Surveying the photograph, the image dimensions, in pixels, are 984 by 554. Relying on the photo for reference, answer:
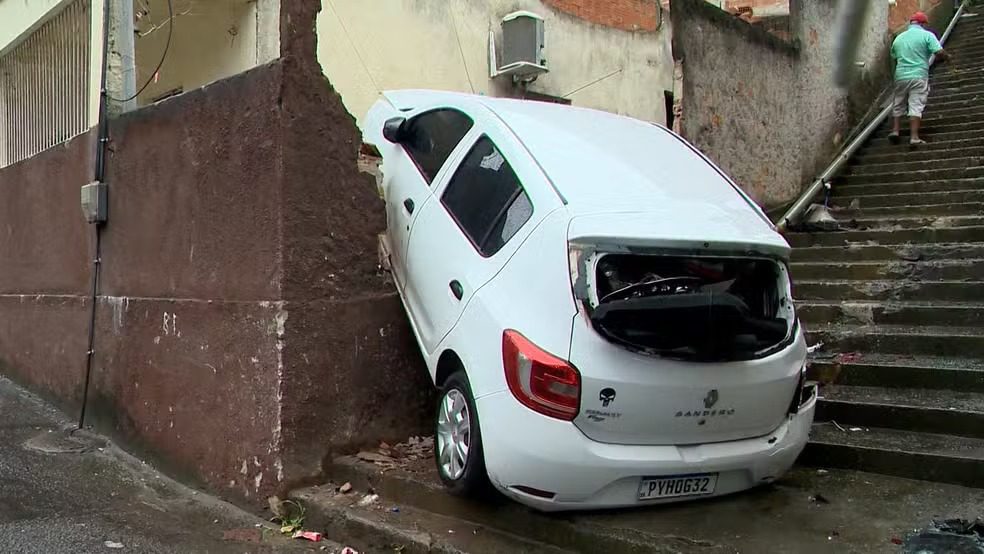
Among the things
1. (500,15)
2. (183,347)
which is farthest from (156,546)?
(500,15)

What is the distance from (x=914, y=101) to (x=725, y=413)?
781 centimetres

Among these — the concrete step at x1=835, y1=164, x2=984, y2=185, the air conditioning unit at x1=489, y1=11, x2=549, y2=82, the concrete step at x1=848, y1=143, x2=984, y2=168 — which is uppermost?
A: the air conditioning unit at x1=489, y1=11, x2=549, y2=82

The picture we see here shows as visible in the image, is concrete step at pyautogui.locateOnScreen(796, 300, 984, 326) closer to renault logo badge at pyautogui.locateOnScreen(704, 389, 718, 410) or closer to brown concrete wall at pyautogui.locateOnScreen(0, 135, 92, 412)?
renault logo badge at pyautogui.locateOnScreen(704, 389, 718, 410)

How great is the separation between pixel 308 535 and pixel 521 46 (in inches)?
237

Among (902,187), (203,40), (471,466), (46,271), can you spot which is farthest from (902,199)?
(46,271)

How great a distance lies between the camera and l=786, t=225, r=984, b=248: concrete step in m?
6.62

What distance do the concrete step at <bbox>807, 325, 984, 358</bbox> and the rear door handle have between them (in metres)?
3.09

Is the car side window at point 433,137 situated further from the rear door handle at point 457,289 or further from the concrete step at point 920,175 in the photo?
the concrete step at point 920,175

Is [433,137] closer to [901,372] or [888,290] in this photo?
[901,372]

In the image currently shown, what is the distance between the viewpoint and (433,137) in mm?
4770

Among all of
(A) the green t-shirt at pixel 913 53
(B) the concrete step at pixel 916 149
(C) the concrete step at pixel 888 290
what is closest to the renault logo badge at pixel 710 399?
(C) the concrete step at pixel 888 290

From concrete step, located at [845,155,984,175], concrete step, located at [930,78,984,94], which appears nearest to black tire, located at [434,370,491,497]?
concrete step, located at [845,155,984,175]

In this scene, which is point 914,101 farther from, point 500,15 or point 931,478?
point 931,478

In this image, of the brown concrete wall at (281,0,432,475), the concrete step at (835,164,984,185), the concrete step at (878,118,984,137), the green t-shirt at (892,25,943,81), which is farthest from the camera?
the green t-shirt at (892,25,943,81)
